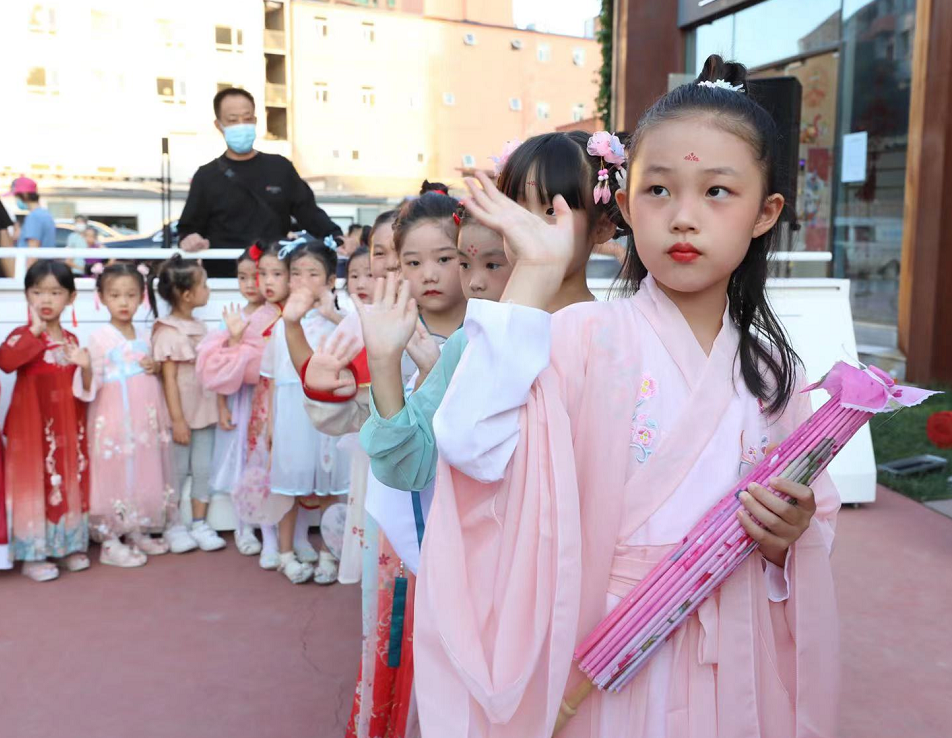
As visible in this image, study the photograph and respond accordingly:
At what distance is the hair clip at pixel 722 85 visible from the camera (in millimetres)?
1423

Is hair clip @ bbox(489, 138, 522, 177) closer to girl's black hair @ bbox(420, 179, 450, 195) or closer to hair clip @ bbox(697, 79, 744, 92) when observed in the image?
hair clip @ bbox(697, 79, 744, 92)

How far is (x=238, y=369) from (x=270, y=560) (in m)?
0.81

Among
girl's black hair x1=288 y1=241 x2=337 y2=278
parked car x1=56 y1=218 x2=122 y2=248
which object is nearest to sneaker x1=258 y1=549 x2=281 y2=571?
girl's black hair x1=288 y1=241 x2=337 y2=278

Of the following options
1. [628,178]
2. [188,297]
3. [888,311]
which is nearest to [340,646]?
[188,297]

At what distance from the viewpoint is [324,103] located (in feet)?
86.7

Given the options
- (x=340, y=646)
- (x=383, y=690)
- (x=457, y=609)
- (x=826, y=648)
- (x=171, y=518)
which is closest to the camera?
(x=457, y=609)

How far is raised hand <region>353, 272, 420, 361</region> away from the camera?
Result: 150 cm

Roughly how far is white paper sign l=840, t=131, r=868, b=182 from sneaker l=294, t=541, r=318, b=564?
6.02 m

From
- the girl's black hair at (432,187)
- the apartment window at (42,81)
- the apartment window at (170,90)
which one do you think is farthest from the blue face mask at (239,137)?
the apartment window at (170,90)

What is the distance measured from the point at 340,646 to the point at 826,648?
1.99m

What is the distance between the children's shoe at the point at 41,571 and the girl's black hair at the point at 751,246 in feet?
9.80

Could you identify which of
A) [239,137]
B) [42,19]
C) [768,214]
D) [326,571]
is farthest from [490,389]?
[42,19]

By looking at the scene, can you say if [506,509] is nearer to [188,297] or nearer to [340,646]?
[340,646]

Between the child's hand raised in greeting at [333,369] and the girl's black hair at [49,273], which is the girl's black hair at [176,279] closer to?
the girl's black hair at [49,273]
